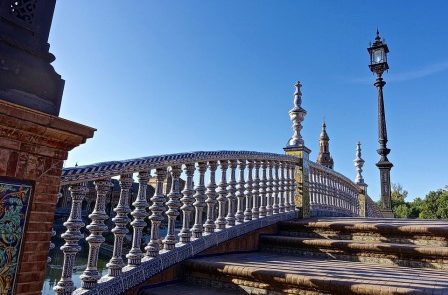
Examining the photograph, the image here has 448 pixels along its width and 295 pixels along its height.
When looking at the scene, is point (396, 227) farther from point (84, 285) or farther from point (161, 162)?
point (84, 285)

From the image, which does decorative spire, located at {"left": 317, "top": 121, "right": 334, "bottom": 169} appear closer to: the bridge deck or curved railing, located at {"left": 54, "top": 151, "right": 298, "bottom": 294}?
curved railing, located at {"left": 54, "top": 151, "right": 298, "bottom": 294}

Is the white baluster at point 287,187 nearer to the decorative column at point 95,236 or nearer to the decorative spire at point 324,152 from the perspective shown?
Answer: the decorative column at point 95,236

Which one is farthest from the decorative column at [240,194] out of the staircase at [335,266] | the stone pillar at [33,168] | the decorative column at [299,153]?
the stone pillar at [33,168]

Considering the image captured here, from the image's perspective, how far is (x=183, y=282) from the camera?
4.02 metres

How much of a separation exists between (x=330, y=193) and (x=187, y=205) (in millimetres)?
5319

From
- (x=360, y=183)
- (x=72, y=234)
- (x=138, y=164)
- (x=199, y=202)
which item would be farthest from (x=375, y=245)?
(x=360, y=183)

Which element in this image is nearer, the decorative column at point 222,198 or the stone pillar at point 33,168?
the stone pillar at point 33,168

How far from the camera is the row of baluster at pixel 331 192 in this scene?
796 centimetres

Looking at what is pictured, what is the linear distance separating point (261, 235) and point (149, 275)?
2.41m

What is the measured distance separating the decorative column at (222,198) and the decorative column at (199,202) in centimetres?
33

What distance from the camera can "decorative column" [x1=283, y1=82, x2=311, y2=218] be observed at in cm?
713

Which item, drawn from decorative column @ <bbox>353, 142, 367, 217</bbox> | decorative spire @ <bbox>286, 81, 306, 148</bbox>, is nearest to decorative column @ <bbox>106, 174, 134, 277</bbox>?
decorative spire @ <bbox>286, 81, 306, 148</bbox>

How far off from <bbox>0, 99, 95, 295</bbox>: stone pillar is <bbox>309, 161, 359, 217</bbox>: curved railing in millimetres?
6064

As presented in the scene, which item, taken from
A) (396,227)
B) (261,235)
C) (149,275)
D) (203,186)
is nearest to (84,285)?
(149,275)
